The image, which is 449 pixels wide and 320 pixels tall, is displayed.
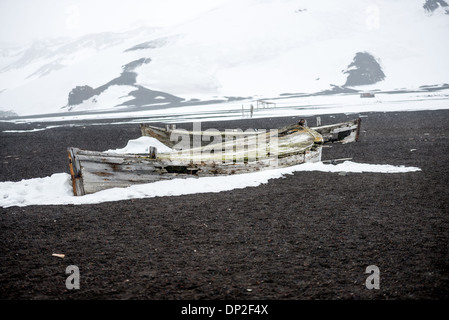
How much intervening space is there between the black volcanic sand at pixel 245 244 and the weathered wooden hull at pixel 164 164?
876 mm

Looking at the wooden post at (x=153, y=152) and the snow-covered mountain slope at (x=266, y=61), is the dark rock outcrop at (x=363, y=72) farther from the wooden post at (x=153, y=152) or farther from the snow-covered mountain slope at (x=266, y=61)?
the wooden post at (x=153, y=152)

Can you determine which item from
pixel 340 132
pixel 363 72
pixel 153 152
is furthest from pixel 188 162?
pixel 363 72

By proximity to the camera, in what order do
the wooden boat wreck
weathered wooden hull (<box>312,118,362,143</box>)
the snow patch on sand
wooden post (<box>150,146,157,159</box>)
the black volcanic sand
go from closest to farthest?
the black volcanic sand
the snow patch on sand
the wooden boat wreck
wooden post (<box>150,146,157,159</box>)
weathered wooden hull (<box>312,118,362,143</box>)

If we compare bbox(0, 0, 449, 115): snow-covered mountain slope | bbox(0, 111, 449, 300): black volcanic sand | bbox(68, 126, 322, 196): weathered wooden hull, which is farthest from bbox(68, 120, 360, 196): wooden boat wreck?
bbox(0, 0, 449, 115): snow-covered mountain slope

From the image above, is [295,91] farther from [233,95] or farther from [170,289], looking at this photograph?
[170,289]

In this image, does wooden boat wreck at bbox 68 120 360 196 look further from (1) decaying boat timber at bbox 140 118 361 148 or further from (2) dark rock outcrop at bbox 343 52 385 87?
(2) dark rock outcrop at bbox 343 52 385 87

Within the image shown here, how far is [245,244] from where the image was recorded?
575cm

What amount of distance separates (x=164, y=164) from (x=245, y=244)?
427 cm

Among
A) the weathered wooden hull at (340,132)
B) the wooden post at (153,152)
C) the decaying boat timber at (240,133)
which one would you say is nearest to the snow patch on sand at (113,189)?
the wooden post at (153,152)

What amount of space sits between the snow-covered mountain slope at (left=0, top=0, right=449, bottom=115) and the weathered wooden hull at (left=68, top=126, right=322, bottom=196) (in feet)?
372

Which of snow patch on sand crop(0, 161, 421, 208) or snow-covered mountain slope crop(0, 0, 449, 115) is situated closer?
snow patch on sand crop(0, 161, 421, 208)

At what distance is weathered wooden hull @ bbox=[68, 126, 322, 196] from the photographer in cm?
859

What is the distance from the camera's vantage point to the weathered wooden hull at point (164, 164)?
28.2ft

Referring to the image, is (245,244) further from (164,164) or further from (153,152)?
(153,152)
